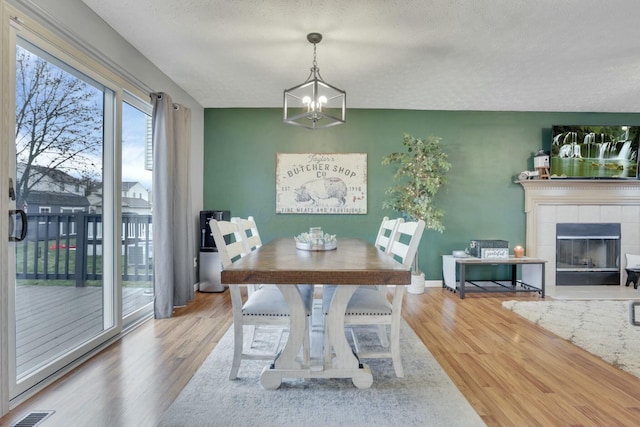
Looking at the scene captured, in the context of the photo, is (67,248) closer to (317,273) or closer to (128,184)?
(128,184)

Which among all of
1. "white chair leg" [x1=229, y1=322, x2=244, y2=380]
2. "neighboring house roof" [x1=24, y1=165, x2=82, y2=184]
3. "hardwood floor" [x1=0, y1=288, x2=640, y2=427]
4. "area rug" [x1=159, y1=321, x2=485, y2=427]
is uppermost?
"neighboring house roof" [x1=24, y1=165, x2=82, y2=184]

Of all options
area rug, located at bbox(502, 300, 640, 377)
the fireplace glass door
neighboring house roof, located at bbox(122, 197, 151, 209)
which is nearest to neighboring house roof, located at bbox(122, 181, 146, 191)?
neighboring house roof, located at bbox(122, 197, 151, 209)

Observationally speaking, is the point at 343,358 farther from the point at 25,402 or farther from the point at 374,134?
the point at 374,134

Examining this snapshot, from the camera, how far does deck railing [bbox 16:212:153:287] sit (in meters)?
1.96

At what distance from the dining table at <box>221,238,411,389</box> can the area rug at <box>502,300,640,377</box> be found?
179 centimetres

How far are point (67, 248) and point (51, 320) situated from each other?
47cm

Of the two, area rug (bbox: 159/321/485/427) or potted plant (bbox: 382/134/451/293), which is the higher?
potted plant (bbox: 382/134/451/293)

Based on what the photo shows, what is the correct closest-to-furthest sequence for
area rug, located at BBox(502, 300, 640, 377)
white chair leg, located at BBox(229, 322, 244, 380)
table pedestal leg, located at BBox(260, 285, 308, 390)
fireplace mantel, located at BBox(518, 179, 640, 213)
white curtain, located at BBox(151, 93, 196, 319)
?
table pedestal leg, located at BBox(260, 285, 308, 390) < white chair leg, located at BBox(229, 322, 244, 380) < area rug, located at BBox(502, 300, 640, 377) < white curtain, located at BBox(151, 93, 196, 319) < fireplace mantel, located at BBox(518, 179, 640, 213)

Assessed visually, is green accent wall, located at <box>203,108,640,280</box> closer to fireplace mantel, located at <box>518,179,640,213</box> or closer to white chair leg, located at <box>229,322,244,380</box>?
fireplace mantel, located at <box>518,179,640,213</box>

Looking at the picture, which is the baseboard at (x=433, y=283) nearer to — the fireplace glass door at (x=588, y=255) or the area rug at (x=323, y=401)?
the fireplace glass door at (x=588, y=255)

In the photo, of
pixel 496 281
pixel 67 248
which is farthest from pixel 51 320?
pixel 496 281

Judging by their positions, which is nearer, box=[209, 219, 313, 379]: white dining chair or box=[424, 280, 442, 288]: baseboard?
box=[209, 219, 313, 379]: white dining chair

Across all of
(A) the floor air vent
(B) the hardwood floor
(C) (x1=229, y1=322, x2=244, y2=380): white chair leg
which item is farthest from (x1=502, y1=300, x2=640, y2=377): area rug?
(A) the floor air vent

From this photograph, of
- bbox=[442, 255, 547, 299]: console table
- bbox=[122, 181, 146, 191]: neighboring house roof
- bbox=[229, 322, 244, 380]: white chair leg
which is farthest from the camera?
bbox=[442, 255, 547, 299]: console table
